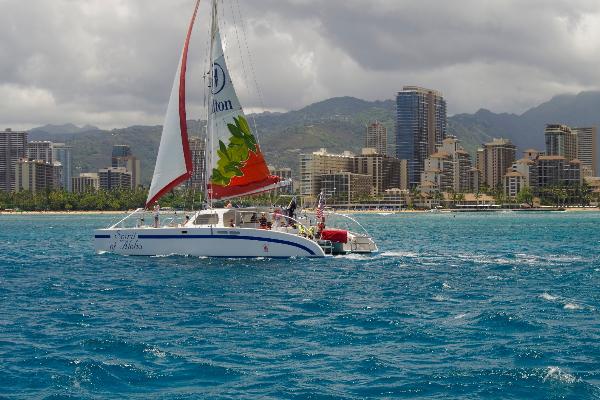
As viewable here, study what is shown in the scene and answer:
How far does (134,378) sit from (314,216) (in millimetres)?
36156

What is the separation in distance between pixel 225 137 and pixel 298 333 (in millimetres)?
29608

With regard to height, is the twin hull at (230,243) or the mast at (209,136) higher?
the mast at (209,136)

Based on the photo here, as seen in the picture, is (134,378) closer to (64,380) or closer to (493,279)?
(64,380)

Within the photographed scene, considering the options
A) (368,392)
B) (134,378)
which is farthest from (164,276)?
(368,392)

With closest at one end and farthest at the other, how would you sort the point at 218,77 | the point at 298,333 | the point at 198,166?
the point at 298,333 → the point at 218,77 → the point at 198,166

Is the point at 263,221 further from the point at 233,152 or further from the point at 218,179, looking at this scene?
the point at 233,152

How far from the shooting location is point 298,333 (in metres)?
25.2

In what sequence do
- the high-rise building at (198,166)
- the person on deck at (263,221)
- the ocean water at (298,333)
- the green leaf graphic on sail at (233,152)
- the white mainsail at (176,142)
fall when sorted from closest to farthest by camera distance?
the ocean water at (298,333), the person on deck at (263,221), the white mainsail at (176,142), the green leaf graphic on sail at (233,152), the high-rise building at (198,166)

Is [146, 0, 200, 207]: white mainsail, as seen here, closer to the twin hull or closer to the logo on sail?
the logo on sail

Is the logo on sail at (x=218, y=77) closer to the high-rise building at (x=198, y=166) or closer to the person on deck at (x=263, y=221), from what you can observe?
the high-rise building at (x=198, y=166)

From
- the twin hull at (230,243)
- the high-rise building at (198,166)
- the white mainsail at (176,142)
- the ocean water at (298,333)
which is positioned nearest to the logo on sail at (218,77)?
the white mainsail at (176,142)

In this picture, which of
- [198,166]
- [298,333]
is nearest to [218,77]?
[298,333]

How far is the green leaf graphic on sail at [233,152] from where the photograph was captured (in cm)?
5328

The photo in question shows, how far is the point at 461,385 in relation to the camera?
62.1ft
